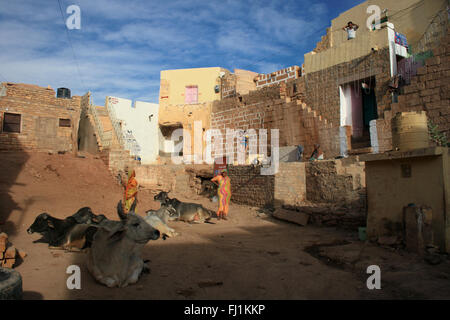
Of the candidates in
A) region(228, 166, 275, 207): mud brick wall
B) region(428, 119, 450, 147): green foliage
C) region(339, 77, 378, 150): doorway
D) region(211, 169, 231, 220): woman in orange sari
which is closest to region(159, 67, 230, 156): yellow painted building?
region(228, 166, 275, 207): mud brick wall

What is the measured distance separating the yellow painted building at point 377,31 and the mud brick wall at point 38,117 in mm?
12780

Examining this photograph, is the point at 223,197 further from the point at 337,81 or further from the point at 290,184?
the point at 337,81

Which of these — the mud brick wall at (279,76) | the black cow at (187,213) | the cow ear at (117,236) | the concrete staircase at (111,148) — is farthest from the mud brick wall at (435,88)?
the concrete staircase at (111,148)

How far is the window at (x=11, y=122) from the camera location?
49.8ft

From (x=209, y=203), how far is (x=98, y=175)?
16.8 feet

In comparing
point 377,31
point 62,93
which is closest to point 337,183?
point 377,31

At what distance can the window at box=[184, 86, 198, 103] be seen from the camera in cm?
2417

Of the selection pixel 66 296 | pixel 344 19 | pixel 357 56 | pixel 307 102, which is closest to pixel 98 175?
pixel 307 102

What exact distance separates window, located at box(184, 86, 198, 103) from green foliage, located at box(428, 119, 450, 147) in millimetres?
16581

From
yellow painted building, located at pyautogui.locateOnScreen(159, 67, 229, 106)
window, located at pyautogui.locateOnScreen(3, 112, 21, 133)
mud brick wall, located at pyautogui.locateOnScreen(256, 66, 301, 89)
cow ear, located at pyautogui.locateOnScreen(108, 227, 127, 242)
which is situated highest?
yellow painted building, located at pyautogui.locateOnScreen(159, 67, 229, 106)

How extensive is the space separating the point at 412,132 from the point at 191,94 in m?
20.0

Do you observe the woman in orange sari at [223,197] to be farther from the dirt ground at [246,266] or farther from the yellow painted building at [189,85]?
the yellow painted building at [189,85]

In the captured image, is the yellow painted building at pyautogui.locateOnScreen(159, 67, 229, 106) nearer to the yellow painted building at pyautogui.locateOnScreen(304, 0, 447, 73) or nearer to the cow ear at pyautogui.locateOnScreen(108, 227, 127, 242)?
the yellow painted building at pyautogui.locateOnScreen(304, 0, 447, 73)
